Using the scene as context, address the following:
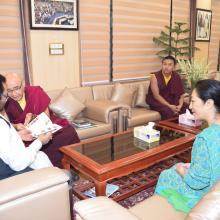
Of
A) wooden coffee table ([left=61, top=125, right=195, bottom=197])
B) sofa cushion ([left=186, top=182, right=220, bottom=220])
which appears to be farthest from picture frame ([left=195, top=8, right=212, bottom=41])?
sofa cushion ([left=186, top=182, right=220, bottom=220])

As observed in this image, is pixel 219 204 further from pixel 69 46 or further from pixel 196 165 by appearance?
pixel 69 46

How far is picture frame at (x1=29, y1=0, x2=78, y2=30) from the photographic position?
353cm

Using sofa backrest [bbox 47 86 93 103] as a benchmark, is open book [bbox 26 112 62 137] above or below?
below

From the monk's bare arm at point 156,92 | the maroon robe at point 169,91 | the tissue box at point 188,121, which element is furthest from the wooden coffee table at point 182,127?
the maroon robe at point 169,91

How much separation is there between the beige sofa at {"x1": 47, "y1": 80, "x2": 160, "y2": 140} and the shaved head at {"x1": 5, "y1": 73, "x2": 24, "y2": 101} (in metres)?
0.66

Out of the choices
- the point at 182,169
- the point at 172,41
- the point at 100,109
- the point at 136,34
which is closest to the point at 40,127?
the point at 100,109

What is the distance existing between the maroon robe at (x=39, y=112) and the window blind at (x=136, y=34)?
1.97 meters

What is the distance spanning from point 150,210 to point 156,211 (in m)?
0.03

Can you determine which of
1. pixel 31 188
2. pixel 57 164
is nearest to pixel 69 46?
pixel 57 164

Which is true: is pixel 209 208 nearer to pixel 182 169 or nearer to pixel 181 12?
pixel 182 169

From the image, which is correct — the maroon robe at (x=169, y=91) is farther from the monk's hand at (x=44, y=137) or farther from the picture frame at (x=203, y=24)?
the monk's hand at (x=44, y=137)

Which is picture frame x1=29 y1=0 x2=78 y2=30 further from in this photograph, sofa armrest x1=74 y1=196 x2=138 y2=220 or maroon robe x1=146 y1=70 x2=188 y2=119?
sofa armrest x1=74 y1=196 x2=138 y2=220

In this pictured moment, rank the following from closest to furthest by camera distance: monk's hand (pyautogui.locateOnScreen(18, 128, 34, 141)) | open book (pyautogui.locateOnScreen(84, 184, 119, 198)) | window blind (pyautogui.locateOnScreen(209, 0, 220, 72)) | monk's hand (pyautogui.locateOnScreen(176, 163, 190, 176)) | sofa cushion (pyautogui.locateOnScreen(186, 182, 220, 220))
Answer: sofa cushion (pyautogui.locateOnScreen(186, 182, 220, 220)) < monk's hand (pyautogui.locateOnScreen(176, 163, 190, 176)) < open book (pyautogui.locateOnScreen(84, 184, 119, 198)) < monk's hand (pyautogui.locateOnScreen(18, 128, 34, 141)) < window blind (pyautogui.locateOnScreen(209, 0, 220, 72))

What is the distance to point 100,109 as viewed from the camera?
353 cm
